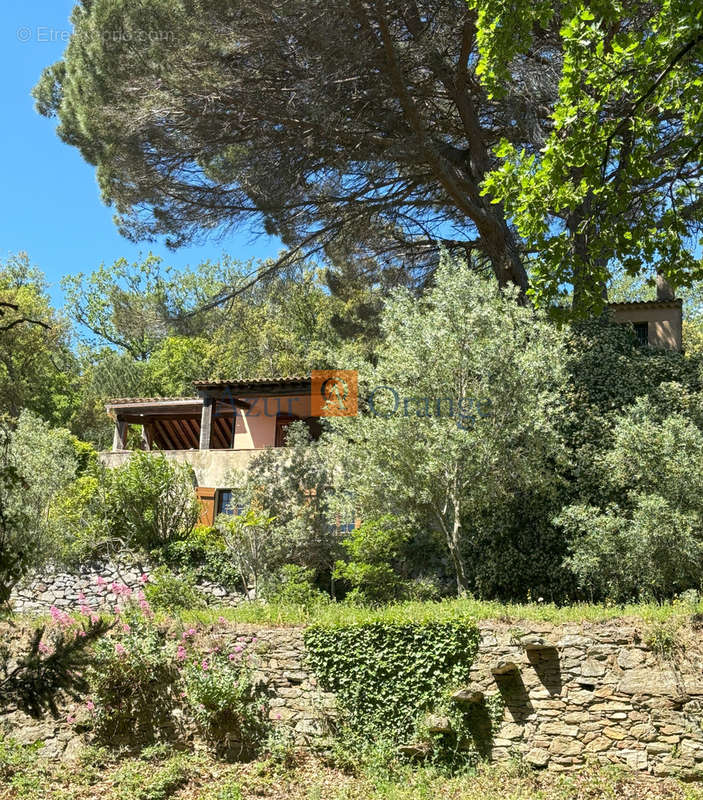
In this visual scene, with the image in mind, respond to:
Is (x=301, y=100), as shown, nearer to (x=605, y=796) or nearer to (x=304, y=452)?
(x=304, y=452)

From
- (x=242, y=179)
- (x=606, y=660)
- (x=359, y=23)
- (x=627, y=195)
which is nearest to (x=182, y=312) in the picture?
(x=242, y=179)

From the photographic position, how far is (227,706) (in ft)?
32.0

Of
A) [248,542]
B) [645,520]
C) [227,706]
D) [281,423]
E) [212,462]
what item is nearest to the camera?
[227,706]

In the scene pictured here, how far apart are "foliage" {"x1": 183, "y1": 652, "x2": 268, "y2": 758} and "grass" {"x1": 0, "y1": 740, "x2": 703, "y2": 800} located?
0.31 metres

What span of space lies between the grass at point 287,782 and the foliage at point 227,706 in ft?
1.01

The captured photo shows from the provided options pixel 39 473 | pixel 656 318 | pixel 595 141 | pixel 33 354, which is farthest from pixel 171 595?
pixel 33 354

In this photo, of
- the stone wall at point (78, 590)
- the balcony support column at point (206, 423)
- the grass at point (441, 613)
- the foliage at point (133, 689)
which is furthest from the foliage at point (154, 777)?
the balcony support column at point (206, 423)

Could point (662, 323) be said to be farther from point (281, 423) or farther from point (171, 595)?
point (171, 595)

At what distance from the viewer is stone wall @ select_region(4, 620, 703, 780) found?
27.6ft

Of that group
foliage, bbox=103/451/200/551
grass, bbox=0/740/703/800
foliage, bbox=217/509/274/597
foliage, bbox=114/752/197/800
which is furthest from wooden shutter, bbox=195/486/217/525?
foliage, bbox=114/752/197/800

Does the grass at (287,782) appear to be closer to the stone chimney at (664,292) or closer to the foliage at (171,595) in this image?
the foliage at (171,595)

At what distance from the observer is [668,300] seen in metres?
18.3

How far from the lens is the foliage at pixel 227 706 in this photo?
9.77 metres

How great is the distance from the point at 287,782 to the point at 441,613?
2.92 m
